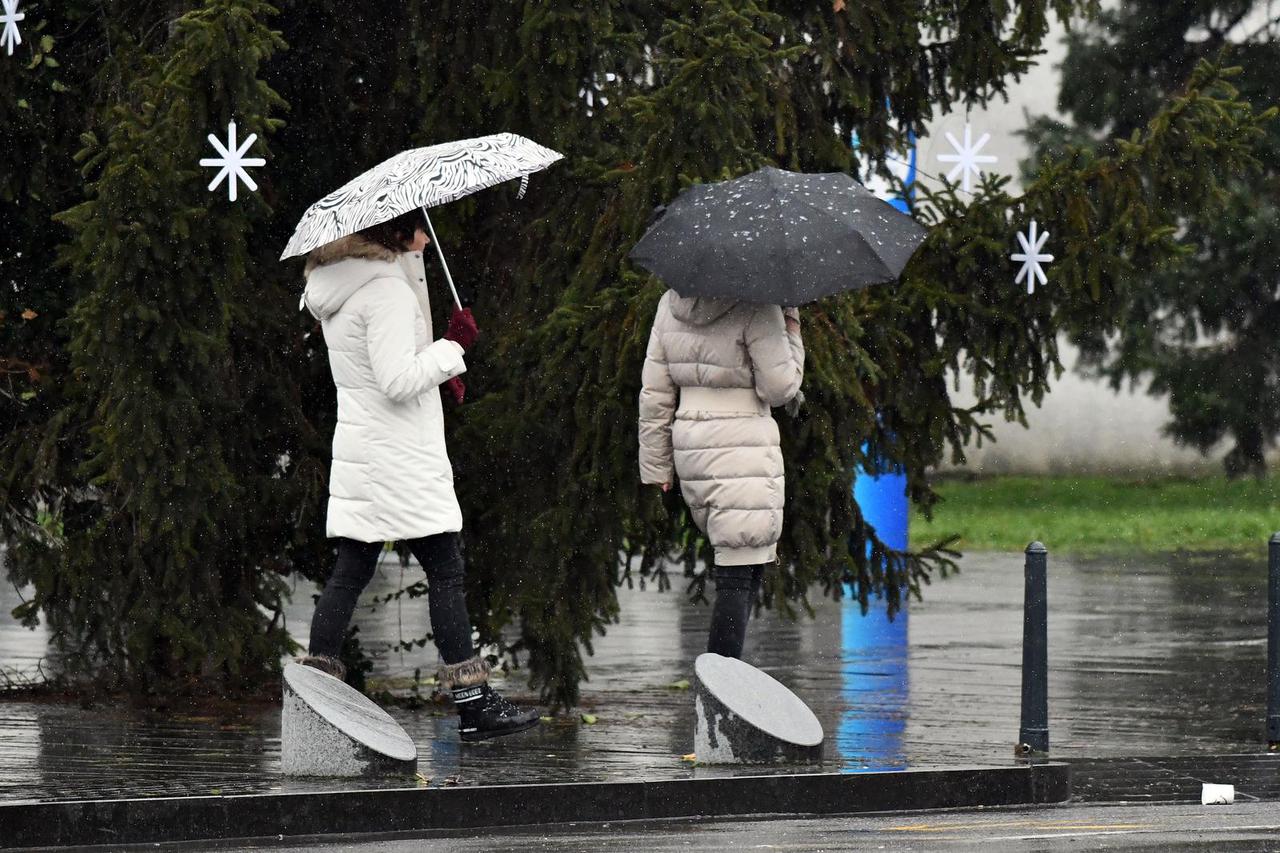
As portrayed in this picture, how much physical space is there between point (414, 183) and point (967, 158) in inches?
126

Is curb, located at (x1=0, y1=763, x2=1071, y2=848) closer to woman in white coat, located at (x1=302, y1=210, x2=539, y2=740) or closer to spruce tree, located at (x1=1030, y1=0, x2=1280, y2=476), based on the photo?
woman in white coat, located at (x1=302, y1=210, x2=539, y2=740)

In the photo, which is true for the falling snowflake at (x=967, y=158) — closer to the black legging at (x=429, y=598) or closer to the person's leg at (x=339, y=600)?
the black legging at (x=429, y=598)

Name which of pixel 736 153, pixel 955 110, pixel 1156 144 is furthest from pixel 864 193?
pixel 955 110

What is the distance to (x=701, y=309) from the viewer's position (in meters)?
8.59

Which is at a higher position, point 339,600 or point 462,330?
point 462,330

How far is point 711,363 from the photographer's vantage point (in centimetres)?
859

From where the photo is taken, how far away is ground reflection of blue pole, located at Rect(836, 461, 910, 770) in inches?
369

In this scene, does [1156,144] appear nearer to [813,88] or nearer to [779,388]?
[813,88]

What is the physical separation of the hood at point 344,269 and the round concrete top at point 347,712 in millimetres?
1302

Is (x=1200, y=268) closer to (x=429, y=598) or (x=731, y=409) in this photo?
(x=731, y=409)

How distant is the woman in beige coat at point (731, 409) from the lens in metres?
8.56

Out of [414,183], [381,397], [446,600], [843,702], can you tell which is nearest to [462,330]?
[381,397]

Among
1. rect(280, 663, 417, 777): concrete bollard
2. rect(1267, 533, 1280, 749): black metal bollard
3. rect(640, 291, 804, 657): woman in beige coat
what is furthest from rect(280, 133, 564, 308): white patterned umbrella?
rect(1267, 533, 1280, 749): black metal bollard

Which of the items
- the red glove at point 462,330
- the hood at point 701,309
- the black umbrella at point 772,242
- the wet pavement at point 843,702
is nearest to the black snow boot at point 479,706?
Answer: the wet pavement at point 843,702
